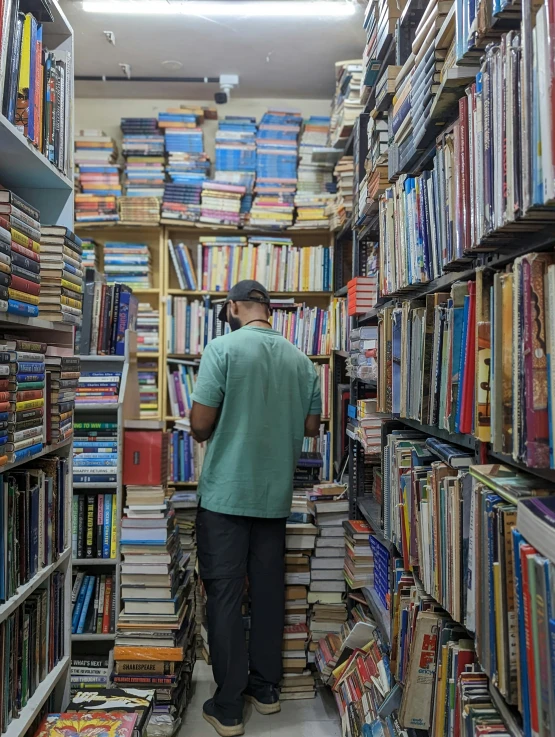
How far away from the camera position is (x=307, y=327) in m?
A: 3.66

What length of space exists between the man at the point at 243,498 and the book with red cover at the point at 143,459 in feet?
0.73

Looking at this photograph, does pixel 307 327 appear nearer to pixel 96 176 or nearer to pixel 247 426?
pixel 247 426

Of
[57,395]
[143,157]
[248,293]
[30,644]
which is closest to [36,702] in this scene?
[30,644]

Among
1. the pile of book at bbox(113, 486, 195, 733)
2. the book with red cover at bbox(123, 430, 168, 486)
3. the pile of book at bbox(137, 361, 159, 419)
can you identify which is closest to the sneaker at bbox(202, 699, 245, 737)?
the pile of book at bbox(113, 486, 195, 733)

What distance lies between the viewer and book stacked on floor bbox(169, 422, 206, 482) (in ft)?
11.6

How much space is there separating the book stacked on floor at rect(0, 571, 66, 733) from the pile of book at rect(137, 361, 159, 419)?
6.16ft

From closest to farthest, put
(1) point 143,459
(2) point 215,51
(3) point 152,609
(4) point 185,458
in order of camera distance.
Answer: (3) point 152,609 → (1) point 143,459 → (2) point 215,51 → (4) point 185,458

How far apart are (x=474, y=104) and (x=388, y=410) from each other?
978 mm

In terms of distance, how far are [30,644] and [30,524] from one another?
1.03 feet

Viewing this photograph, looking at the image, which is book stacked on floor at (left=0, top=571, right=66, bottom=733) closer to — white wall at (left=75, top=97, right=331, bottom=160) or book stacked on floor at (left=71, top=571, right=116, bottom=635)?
book stacked on floor at (left=71, top=571, right=116, bottom=635)

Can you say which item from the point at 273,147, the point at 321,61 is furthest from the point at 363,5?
the point at 273,147

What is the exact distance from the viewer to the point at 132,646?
2.37 metres

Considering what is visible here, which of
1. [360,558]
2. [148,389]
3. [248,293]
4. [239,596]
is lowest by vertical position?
[239,596]

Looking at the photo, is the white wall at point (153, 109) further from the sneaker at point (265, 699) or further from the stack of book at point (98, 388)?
the sneaker at point (265, 699)
